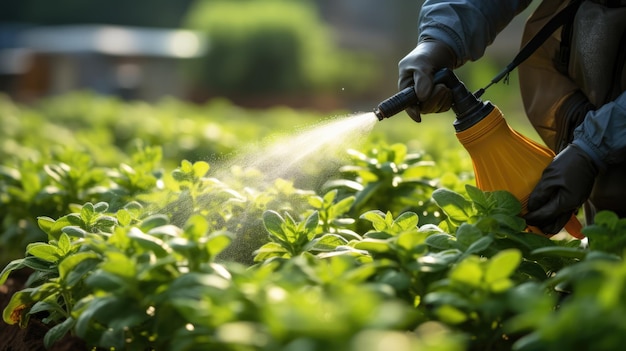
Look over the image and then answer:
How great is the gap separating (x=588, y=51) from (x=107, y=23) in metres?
47.9

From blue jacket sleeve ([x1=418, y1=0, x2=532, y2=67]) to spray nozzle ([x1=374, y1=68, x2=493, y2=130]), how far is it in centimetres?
19

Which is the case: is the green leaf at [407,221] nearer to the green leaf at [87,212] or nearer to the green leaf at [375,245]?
the green leaf at [375,245]

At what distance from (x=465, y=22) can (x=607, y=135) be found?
0.58 metres

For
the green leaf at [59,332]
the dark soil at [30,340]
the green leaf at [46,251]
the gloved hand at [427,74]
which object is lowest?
the dark soil at [30,340]

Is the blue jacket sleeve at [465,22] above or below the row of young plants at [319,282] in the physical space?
above

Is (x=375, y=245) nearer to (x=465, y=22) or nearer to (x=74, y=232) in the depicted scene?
(x=74, y=232)

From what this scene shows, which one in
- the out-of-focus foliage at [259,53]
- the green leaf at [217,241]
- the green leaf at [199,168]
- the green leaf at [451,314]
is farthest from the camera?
the out-of-focus foliage at [259,53]

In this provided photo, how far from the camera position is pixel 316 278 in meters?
1.57

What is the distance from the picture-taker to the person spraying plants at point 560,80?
2.29 meters

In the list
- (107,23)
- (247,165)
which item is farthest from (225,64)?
(107,23)

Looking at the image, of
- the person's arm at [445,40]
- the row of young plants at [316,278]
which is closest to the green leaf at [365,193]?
the row of young plants at [316,278]

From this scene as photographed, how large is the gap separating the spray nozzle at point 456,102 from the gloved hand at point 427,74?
0.02 m

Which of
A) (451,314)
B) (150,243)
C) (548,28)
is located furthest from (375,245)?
(548,28)

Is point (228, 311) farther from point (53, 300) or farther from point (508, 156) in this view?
point (508, 156)
